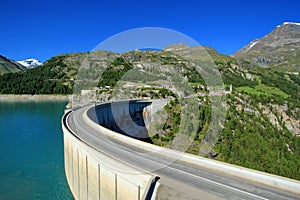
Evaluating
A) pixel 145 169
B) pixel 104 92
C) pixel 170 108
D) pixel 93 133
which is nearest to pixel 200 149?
pixel 170 108

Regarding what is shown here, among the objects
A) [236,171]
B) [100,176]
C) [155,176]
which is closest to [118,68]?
[100,176]

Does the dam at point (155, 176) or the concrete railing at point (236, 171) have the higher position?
the concrete railing at point (236, 171)

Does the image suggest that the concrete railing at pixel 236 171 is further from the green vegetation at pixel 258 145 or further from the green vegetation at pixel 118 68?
the green vegetation at pixel 258 145

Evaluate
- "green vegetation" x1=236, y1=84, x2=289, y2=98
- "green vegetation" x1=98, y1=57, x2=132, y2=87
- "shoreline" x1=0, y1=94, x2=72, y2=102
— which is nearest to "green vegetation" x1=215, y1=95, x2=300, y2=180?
"green vegetation" x1=98, y1=57, x2=132, y2=87

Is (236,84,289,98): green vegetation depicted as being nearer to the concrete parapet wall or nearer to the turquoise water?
the turquoise water

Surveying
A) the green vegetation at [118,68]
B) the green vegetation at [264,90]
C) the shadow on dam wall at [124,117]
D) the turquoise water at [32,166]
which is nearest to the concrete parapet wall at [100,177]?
the turquoise water at [32,166]

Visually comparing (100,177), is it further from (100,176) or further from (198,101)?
(198,101)
